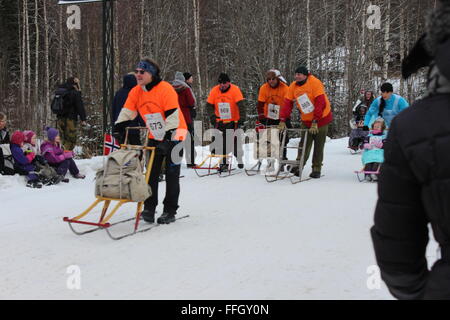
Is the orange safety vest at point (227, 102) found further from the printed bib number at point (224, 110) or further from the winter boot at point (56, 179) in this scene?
the winter boot at point (56, 179)

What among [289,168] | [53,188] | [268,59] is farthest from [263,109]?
[268,59]

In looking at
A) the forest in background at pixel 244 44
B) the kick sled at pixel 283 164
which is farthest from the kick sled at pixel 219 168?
the forest in background at pixel 244 44

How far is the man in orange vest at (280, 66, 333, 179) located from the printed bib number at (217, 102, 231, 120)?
1062mm

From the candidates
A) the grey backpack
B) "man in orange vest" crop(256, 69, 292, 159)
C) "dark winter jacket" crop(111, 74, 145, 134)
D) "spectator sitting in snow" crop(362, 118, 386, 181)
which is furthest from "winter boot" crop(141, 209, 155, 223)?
"man in orange vest" crop(256, 69, 292, 159)

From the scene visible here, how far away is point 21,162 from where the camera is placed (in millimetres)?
8852

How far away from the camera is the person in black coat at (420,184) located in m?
1.45

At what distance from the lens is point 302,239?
18.3ft

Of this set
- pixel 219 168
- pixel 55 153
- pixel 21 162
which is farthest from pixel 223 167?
pixel 21 162

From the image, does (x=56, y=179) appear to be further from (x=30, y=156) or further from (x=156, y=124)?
(x=156, y=124)

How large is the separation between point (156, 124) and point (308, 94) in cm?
440

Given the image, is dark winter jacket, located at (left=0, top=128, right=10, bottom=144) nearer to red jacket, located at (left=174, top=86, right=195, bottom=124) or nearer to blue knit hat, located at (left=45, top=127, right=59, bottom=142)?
blue knit hat, located at (left=45, top=127, right=59, bottom=142)

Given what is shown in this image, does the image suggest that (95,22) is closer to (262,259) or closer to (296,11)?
(296,11)
